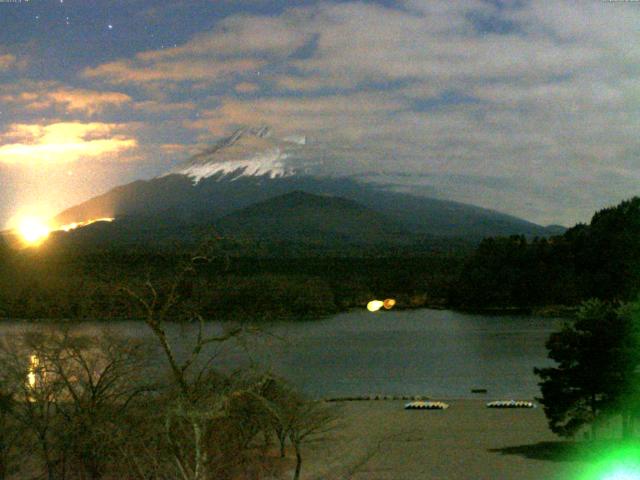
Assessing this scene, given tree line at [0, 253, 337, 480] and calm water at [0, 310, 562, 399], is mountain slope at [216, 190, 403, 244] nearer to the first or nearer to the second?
calm water at [0, 310, 562, 399]

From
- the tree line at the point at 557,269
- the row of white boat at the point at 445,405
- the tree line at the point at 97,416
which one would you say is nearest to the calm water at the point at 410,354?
the row of white boat at the point at 445,405

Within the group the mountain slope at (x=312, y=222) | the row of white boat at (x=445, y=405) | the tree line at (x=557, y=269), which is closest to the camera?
the row of white boat at (x=445, y=405)

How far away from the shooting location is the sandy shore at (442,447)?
13.9 m

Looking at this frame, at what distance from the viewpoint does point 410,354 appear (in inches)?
1586

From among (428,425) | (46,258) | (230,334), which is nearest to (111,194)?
(46,258)

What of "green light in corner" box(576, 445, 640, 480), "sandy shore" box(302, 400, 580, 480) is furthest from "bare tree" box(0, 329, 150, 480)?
"green light in corner" box(576, 445, 640, 480)

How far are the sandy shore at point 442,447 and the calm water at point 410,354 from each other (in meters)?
3.29

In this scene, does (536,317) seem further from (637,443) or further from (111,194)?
(111,194)

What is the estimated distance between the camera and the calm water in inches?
1205

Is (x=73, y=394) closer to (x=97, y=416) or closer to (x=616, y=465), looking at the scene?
(x=97, y=416)

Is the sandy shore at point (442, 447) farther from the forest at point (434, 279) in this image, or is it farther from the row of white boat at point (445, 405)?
the forest at point (434, 279)

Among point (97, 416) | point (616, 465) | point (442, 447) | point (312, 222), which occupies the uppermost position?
point (312, 222)

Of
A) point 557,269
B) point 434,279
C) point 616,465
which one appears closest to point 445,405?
point 616,465

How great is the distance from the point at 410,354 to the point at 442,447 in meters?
23.2
